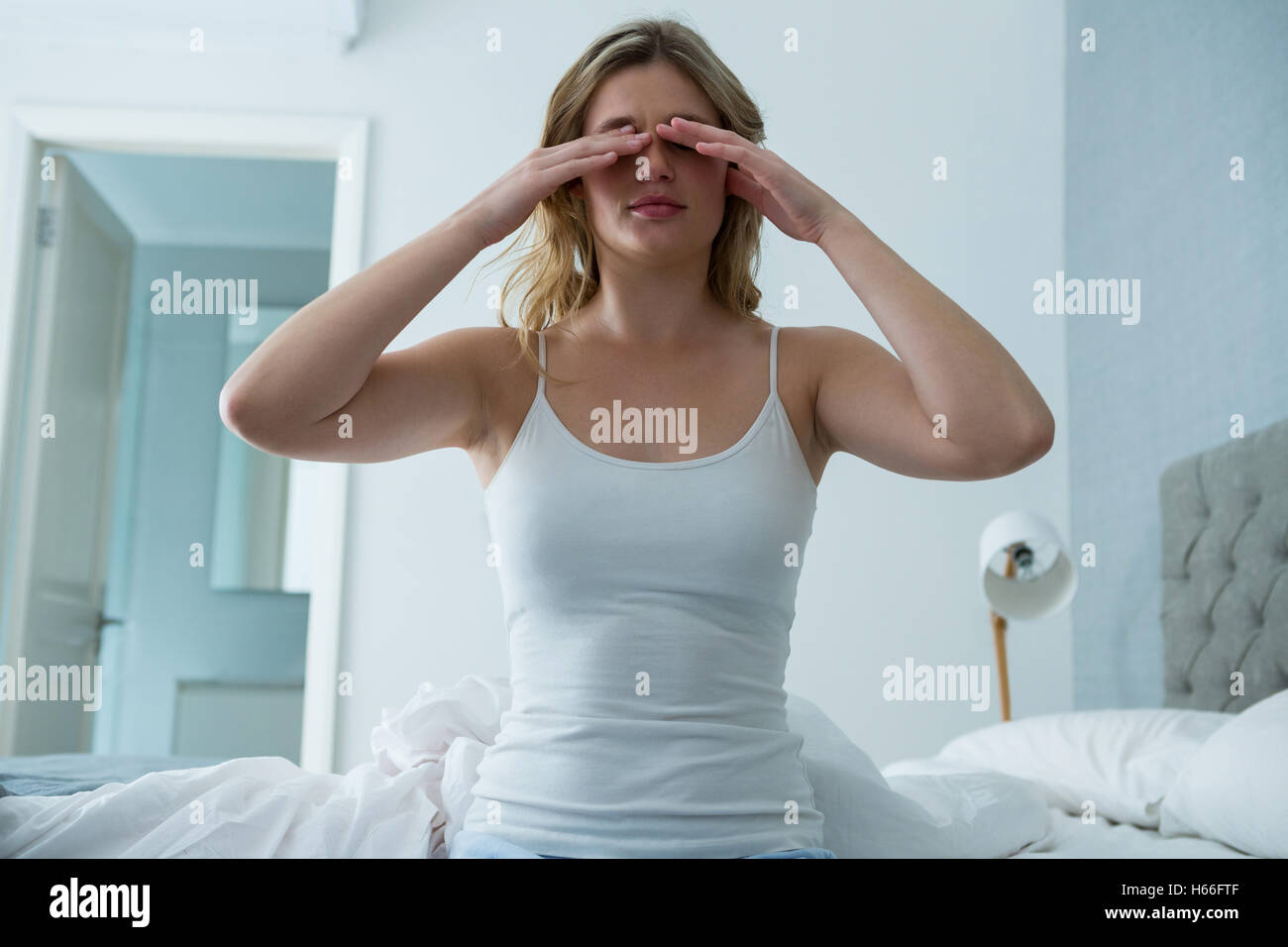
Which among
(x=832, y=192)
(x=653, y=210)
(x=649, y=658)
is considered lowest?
(x=649, y=658)

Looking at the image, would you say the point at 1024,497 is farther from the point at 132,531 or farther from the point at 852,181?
the point at 132,531

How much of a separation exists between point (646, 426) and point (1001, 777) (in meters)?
0.84

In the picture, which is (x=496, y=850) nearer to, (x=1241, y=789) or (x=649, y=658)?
(x=649, y=658)

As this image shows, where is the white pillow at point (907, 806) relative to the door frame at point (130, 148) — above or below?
below

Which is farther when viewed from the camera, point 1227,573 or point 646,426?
point 1227,573

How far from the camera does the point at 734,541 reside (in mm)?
819

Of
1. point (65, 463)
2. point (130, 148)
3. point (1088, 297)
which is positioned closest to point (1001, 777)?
point (1088, 297)

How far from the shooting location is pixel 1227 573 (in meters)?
1.92

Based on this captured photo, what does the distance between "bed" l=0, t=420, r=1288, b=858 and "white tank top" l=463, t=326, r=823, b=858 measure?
0.18m

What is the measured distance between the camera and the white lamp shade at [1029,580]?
2.31 metres
